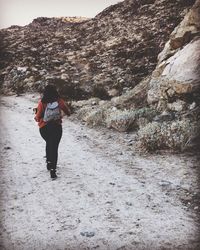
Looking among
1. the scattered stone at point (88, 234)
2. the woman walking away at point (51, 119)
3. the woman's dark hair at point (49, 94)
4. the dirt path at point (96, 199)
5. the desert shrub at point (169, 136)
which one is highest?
the woman's dark hair at point (49, 94)

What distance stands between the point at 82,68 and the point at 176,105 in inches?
359

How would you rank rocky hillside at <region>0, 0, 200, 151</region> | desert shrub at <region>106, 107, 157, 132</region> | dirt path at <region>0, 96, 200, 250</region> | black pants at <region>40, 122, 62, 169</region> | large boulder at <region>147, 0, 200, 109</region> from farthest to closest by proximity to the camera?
desert shrub at <region>106, 107, 157, 132</region> → large boulder at <region>147, 0, 200, 109</region> → rocky hillside at <region>0, 0, 200, 151</region> → black pants at <region>40, 122, 62, 169</region> → dirt path at <region>0, 96, 200, 250</region>

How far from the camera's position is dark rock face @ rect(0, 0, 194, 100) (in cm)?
1808

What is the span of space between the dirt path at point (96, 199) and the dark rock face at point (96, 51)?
22.8ft

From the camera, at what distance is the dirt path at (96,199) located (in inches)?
231

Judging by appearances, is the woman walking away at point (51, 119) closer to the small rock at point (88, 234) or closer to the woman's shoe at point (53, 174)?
the woman's shoe at point (53, 174)

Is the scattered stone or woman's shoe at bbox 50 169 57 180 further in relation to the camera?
woman's shoe at bbox 50 169 57 180

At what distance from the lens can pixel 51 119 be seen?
27.4 feet

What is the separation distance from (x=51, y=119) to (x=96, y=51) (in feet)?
46.0

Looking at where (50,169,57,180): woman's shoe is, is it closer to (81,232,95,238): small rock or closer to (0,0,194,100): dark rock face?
(81,232,95,238): small rock

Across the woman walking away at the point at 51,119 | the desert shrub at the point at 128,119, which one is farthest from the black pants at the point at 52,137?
the desert shrub at the point at 128,119

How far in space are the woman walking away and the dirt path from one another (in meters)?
0.46

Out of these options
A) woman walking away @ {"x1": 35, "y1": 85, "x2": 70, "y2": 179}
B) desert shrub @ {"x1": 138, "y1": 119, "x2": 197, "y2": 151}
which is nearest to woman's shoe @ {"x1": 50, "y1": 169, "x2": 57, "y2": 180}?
woman walking away @ {"x1": 35, "y1": 85, "x2": 70, "y2": 179}

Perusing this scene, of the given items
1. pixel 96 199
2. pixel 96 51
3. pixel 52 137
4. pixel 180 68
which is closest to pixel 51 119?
pixel 52 137
